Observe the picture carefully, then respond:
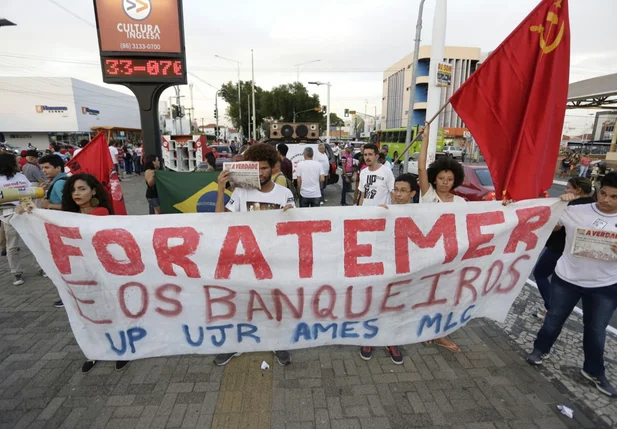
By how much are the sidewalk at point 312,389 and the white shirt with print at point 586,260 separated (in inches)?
33.9

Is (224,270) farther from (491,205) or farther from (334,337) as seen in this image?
(491,205)

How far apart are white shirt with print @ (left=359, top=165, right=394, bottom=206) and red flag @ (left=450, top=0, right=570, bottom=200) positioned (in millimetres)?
1735

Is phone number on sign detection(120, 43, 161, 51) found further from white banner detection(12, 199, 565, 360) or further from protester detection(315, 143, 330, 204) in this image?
protester detection(315, 143, 330, 204)

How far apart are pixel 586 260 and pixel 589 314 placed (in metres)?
0.44

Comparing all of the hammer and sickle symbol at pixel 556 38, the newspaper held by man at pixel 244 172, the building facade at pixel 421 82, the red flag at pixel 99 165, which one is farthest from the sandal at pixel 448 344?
the building facade at pixel 421 82

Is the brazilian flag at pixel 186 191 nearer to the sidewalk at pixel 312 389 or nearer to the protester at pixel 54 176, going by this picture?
the protester at pixel 54 176

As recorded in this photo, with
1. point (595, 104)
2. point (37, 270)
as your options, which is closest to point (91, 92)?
point (37, 270)

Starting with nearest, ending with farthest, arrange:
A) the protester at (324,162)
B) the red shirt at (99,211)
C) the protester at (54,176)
Result: the red shirt at (99,211) → the protester at (54,176) → the protester at (324,162)

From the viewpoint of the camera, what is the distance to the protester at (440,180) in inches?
119

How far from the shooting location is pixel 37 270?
498 centimetres

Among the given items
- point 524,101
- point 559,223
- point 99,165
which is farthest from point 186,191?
point 559,223

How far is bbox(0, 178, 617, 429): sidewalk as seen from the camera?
2363 millimetres

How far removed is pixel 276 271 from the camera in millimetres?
2475

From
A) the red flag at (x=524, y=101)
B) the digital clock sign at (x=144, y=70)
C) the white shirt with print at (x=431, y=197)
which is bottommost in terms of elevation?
the white shirt with print at (x=431, y=197)
